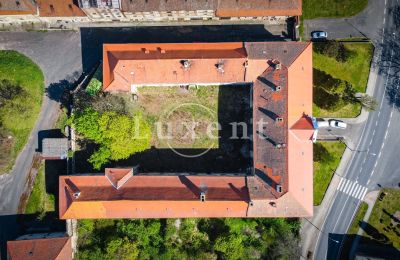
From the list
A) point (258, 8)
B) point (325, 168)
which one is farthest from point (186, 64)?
point (325, 168)

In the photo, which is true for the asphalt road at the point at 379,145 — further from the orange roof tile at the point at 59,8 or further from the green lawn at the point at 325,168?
the orange roof tile at the point at 59,8

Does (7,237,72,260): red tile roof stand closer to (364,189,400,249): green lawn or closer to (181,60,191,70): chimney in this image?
(181,60,191,70): chimney

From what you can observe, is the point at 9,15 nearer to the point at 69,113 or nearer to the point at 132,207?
the point at 69,113

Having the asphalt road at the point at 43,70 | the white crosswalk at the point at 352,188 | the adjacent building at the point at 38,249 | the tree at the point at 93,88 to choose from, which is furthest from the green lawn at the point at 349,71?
the adjacent building at the point at 38,249

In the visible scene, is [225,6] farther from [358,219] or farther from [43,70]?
[358,219]

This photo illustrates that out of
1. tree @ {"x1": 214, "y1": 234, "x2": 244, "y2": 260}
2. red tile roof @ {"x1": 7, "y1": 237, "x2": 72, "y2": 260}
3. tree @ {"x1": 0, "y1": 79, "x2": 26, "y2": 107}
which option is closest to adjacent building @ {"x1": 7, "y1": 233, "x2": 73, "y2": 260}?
red tile roof @ {"x1": 7, "y1": 237, "x2": 72, "y2": 260}

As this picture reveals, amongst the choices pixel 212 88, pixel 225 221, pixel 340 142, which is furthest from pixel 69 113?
pixel 340 142
